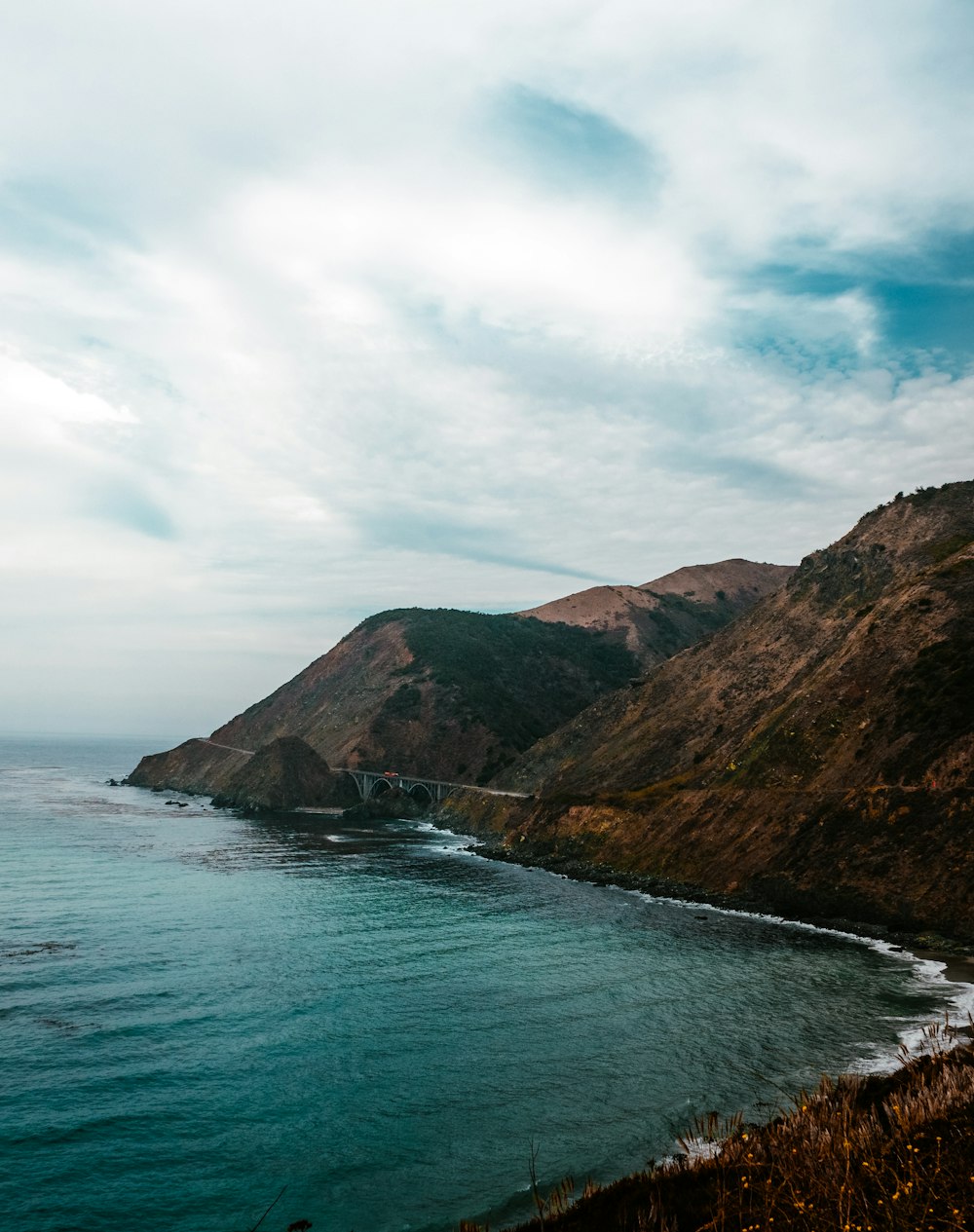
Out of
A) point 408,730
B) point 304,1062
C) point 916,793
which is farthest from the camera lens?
point 408,730

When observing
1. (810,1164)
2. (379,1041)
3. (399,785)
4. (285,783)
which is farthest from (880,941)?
(285,783)

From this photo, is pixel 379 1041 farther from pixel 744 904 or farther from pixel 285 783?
pixel 285 783

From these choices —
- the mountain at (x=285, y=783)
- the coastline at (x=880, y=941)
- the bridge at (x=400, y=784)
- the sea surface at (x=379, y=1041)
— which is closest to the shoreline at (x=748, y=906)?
the coastline at (x=880, y=941)

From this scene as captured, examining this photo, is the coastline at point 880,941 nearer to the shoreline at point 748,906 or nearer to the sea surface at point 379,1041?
the shoreline at point 748,906

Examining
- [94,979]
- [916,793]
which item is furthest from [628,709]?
[94,979]

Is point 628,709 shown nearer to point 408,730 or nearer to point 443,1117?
point 408,730
